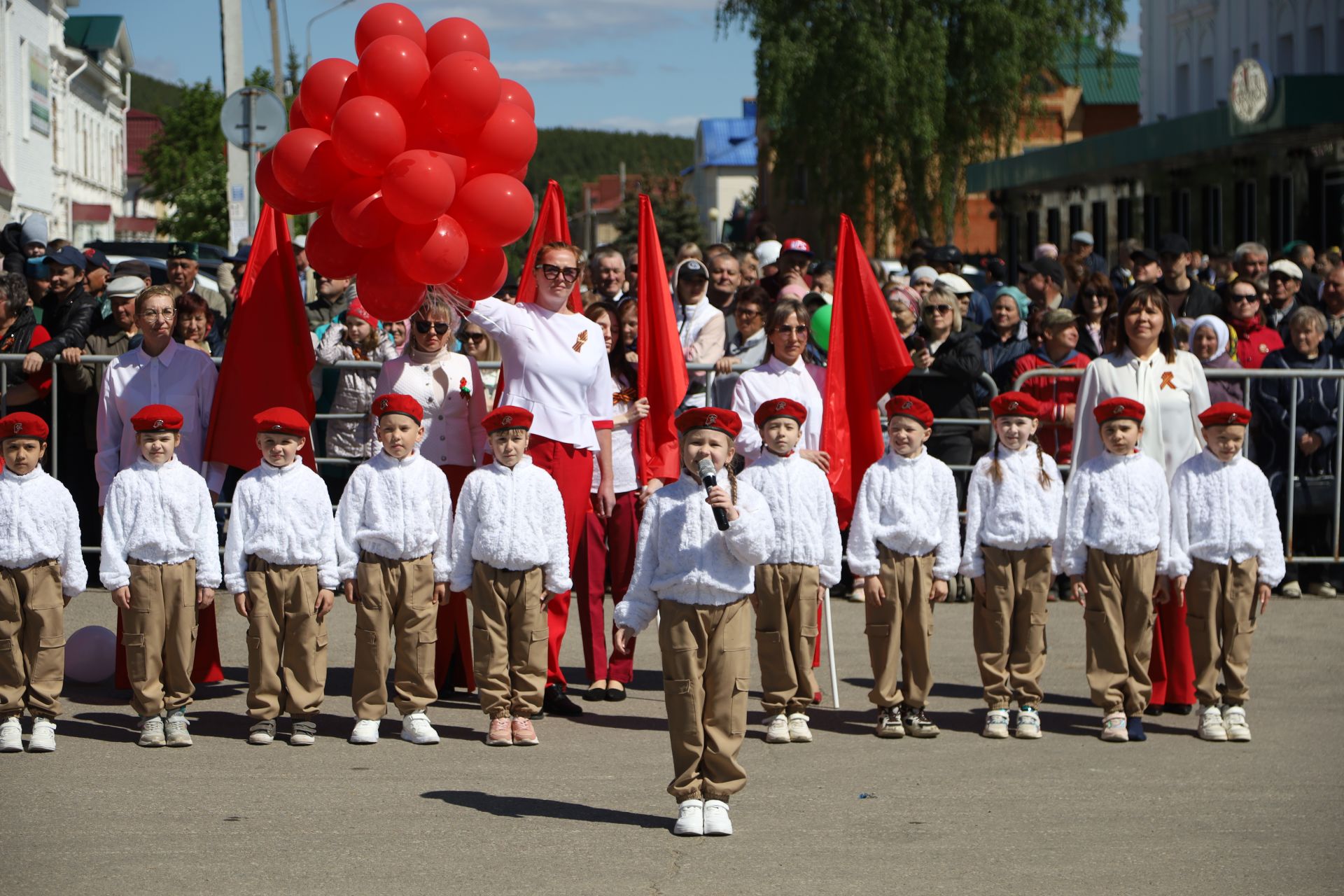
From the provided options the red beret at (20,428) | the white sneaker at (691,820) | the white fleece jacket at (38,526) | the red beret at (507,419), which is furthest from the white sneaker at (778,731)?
the red beret at (20,428)

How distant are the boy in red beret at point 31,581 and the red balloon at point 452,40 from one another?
232cm

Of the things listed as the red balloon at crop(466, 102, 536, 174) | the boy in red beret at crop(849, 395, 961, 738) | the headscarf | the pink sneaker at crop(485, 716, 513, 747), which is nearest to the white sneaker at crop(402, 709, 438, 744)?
the pink sneaker at crop(485, 716, 513, 747)

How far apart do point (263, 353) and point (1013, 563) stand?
12.3 feet

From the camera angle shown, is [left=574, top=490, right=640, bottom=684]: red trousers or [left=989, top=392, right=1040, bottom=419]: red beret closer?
[left=989, top=392, right=1040, bottom=419]: red beret

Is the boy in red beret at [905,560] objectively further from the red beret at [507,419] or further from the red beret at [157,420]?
the red beret at [157,420]

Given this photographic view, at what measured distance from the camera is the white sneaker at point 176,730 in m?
7.41

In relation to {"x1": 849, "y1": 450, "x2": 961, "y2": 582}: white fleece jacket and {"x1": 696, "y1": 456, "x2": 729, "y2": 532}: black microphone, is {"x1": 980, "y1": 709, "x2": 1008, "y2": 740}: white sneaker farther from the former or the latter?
{"x1": 696, "y1": 456, "x2": 729, "y2": 532}: black microphone

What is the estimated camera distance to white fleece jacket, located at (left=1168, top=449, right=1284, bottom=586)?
7957 millimetres

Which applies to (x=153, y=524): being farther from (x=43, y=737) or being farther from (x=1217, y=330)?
(x=1217, y=330)

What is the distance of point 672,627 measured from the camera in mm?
6363

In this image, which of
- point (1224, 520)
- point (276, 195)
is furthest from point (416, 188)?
point (1224, 520)

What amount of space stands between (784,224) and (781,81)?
4084 cm

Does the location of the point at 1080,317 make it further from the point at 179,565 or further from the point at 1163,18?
the point at 1163,18

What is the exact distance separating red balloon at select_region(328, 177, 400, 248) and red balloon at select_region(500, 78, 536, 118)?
2.35 feet
